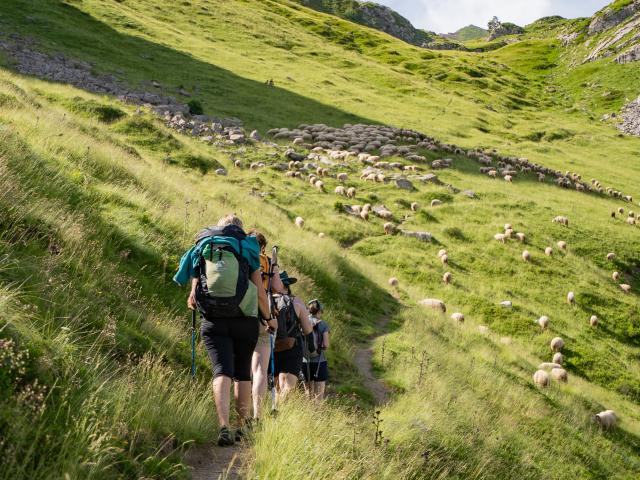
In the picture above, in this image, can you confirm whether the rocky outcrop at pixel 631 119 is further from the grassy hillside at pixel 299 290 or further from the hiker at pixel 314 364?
the hiker at pixel 314 364

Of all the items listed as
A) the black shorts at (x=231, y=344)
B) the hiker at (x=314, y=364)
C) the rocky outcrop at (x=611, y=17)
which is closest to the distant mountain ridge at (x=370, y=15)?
the rocky outcrop at (x=611, y=17)

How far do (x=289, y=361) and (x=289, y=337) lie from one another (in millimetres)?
390

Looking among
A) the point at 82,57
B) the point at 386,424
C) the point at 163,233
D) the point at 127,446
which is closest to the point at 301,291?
the point at 163,233

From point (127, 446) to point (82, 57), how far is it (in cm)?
4053

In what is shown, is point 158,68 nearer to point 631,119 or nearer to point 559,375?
point 559,375

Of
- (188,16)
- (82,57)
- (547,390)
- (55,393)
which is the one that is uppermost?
(188,16)

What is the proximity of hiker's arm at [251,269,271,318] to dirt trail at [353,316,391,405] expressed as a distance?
420 centimetres

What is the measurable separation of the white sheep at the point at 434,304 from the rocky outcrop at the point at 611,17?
4722 inches

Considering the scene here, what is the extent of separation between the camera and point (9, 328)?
4.33 m

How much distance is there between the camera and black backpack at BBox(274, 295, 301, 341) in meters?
7.83

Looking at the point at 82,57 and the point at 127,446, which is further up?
the point at 82,57

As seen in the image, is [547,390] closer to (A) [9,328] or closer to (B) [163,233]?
(B) [163,233]

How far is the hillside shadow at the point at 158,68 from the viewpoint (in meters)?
37.8

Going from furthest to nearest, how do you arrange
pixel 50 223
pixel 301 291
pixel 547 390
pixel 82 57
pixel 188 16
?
pixel 188 16, pixel 82 57, pixel 547 390, pixel 301 291, pixel 50 223
